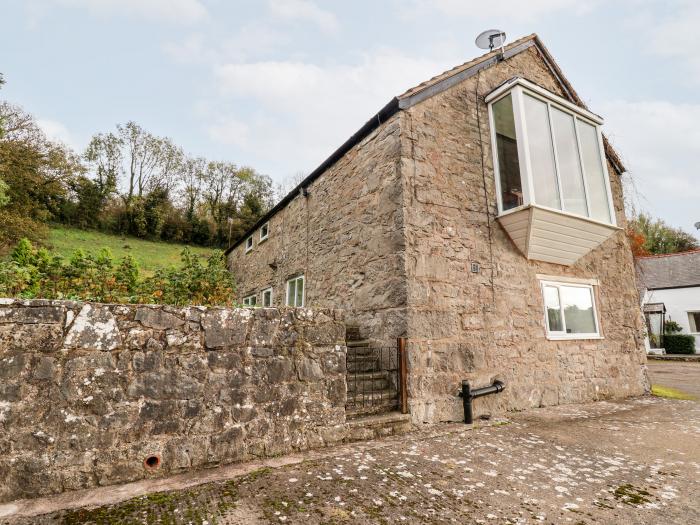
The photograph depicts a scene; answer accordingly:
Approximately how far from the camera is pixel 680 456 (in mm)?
3658

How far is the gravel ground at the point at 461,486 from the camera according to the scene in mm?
2346

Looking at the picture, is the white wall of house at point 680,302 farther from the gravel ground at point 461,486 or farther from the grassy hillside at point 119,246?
the grassy hillside at point 119,246

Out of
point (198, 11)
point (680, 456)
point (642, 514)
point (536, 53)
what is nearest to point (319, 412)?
point (642, 514)

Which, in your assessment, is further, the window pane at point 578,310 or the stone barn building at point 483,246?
the window pane at point 578,310

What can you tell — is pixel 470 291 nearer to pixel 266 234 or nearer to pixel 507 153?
pixel 507 153

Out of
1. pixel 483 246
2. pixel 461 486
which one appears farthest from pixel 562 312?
pixel 461 486

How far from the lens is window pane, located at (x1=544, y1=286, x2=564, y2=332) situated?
6.61 meters

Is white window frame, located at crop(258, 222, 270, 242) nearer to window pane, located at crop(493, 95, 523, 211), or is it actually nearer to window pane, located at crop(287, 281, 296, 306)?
window pane, located at crop(287, 281, 296, 306)

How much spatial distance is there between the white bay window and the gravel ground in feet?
11.5

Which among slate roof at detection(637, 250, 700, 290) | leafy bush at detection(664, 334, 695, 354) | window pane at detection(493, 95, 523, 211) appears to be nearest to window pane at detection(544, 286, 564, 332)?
window pane at detection(493, 95, 523, 211)

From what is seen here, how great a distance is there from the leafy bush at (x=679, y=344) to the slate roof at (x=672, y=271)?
411 centimetres

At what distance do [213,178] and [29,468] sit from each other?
102 feet

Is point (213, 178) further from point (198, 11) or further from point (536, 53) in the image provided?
point (536, 53)

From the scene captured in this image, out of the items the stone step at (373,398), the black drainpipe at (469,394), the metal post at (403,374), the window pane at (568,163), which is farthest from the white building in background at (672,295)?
the stone step at (373,398)
